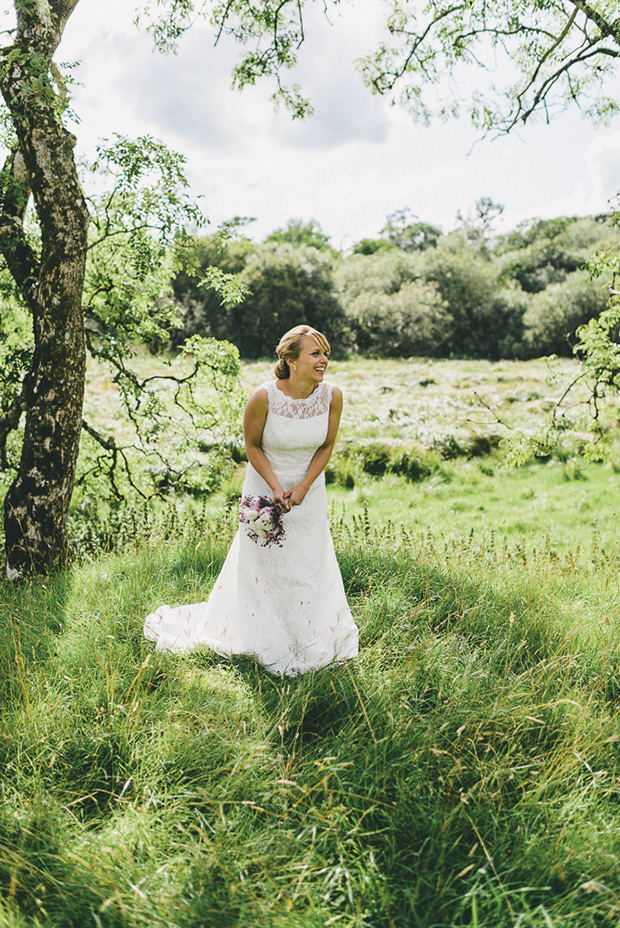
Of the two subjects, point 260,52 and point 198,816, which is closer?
point 198,816

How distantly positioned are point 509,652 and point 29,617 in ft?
12.1

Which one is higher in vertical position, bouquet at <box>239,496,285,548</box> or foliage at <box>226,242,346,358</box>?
foliage at <box>226,242,346,358</box>

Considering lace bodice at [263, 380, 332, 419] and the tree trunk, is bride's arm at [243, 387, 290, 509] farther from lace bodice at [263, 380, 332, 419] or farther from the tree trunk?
the tree trunk

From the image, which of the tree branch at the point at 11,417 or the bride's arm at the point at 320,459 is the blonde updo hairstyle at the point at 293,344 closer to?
the bride's arm at the point at 320,459

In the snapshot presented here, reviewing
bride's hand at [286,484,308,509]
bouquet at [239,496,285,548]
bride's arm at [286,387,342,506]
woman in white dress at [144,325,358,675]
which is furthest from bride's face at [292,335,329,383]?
bouquet at [239,496,285,548]

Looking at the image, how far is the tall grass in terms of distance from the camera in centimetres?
236

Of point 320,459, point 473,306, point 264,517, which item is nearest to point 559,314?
point 473,306

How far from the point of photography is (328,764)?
301 cm

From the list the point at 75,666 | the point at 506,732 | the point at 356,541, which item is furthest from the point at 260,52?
the point at 506,732

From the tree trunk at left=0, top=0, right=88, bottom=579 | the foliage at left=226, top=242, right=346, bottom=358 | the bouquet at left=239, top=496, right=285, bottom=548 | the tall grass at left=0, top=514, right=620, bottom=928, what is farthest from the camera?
the foliage at left=226, top=242, right=346, bottom=358

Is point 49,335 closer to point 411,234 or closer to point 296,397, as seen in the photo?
point 296,397

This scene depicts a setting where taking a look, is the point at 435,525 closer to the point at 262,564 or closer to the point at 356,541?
the point at 356,541

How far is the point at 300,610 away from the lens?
14.4 ft

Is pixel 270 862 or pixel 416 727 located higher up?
pixel 416 727
